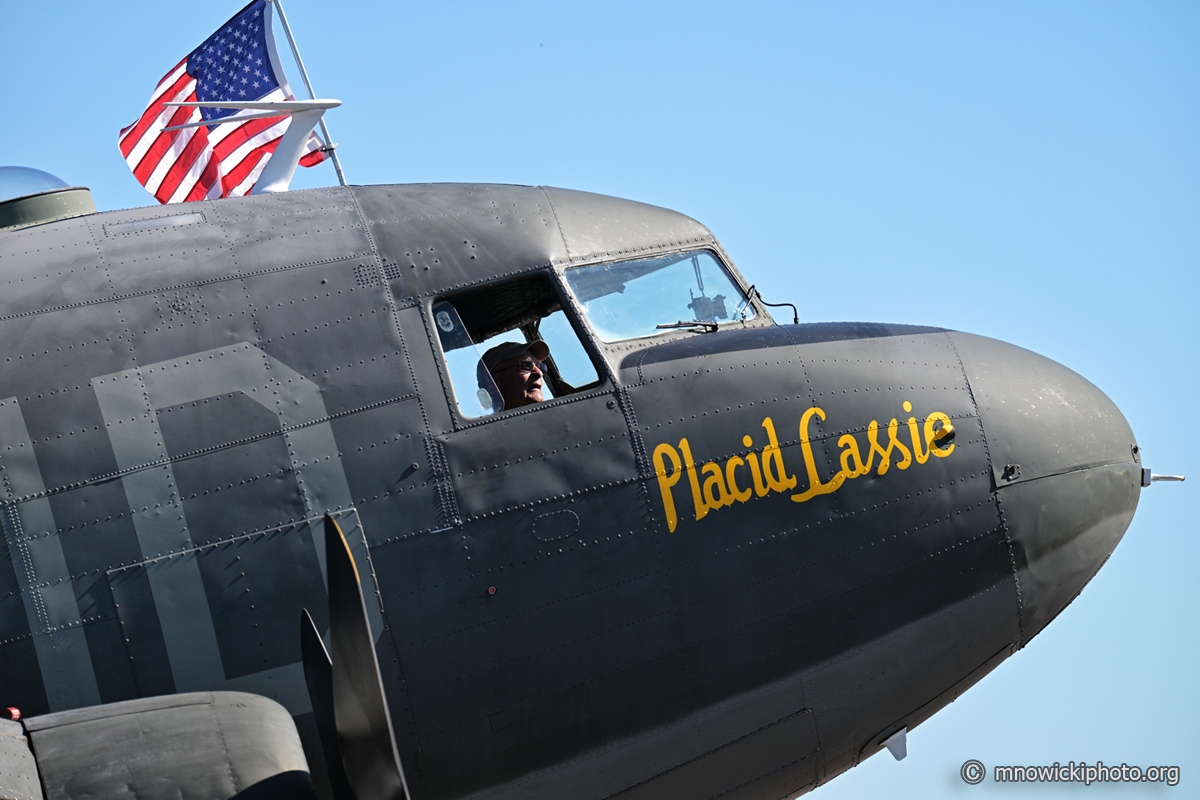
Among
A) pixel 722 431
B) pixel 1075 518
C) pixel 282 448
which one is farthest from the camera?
pixel 1075 518

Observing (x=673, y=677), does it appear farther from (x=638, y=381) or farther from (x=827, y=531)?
(x=638, y=381)

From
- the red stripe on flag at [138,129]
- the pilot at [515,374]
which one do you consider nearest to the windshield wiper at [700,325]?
the pilot at [515,374]

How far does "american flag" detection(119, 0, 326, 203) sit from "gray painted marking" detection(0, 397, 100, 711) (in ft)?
25.4

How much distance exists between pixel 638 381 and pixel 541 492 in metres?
1.20

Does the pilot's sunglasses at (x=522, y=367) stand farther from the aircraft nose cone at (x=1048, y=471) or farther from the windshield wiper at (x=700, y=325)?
the aircraft nose cone at (x=1048, y=471)

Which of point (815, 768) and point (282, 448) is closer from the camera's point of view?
point (282, 448)

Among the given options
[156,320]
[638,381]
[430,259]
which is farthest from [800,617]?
[156,320]

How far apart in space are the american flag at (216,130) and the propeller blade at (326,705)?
9843 mm

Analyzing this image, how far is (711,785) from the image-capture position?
30.0 feet

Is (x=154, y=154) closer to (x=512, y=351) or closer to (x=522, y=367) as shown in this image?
(x=512, y=351)

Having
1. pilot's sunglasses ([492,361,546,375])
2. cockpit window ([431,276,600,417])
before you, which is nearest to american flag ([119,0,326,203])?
cockpit window ([431,276,600,417])

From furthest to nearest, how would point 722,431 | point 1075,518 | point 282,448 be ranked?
point 1075,518 → point 722,431 → point 282,448

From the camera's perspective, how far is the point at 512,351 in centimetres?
970

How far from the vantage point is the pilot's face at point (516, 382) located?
9461 mm
